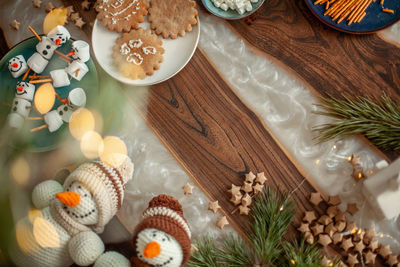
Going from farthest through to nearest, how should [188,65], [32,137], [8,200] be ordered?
[188,65] < [32,137] < [8,200]

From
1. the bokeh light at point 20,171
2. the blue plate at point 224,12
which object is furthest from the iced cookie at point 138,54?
the bokeh light at point 20,171

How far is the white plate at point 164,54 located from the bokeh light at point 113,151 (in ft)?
0.69

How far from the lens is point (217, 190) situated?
1.20 m

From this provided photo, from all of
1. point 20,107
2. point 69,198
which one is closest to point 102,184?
point 69,198

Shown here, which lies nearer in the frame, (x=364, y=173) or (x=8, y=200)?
(x=8, y=200)

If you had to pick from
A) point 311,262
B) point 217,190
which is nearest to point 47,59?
point 217,190

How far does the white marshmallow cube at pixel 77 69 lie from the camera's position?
3.82 ft

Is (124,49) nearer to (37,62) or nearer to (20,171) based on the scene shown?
Result: (37,62)

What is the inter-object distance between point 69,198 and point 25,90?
1.54 feet

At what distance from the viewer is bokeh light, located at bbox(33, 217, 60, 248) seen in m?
0.95

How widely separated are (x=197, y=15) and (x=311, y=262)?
91 centimetres

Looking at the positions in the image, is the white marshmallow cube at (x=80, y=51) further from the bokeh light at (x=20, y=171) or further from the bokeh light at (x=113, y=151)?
the bokeh light at (x=20, y=171)

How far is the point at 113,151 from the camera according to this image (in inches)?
45.4

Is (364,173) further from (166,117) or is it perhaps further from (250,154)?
(166,117)
